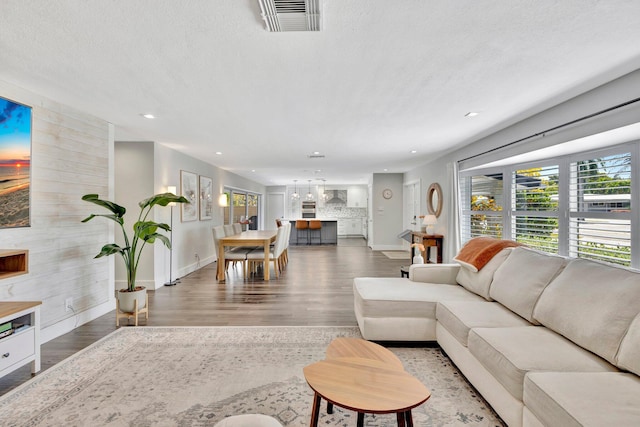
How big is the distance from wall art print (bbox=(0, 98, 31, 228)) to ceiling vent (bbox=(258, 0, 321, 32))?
2.42m

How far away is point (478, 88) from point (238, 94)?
2.12 meters

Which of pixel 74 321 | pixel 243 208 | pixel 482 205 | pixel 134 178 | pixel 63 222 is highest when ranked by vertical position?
pixel 134 178

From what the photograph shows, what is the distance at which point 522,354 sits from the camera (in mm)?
1684

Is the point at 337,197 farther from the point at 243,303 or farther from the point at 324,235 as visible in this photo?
the point at 243,303

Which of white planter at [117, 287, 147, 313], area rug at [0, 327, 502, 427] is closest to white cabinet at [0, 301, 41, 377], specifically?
area rug at [0, 327, 502, 427]

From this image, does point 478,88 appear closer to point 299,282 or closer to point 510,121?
point 510,121

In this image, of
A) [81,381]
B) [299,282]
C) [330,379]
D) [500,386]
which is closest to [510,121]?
[500,386]

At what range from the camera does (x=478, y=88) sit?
251 cm

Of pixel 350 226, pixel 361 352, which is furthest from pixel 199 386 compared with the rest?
pixel 350 226

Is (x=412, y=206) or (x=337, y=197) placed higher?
(x=337, y=197)

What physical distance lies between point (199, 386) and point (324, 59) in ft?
8.19

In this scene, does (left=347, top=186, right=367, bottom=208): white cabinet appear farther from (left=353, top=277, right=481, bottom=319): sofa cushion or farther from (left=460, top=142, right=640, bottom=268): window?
(left=353, top=277, right=481, bottom=319): sofa cushion

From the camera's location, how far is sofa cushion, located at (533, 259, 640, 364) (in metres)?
1.60

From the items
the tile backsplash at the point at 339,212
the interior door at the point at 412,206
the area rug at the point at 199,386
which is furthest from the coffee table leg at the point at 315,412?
the tile backsplash at the point at 339,212
